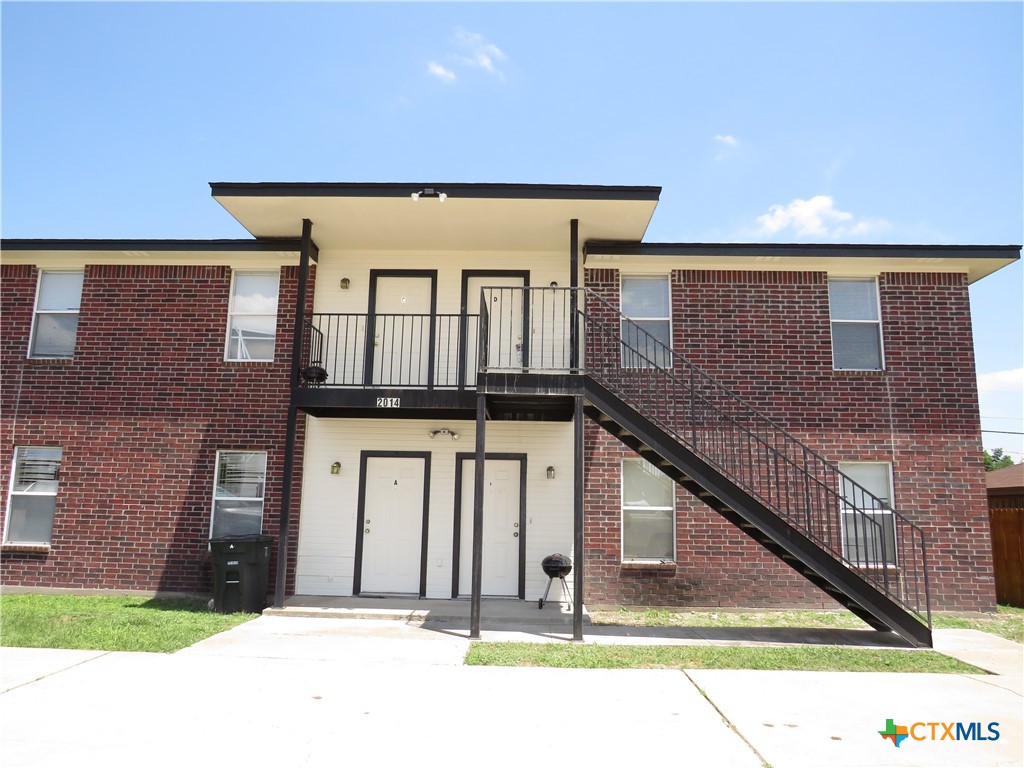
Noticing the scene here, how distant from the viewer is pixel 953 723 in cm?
475

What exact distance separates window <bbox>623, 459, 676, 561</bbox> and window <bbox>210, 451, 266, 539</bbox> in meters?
5.17

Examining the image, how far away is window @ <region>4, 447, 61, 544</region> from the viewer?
31.9ft

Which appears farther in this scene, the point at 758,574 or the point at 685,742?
the point at 758,574

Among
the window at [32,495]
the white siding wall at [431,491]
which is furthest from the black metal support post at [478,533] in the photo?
the window at [32,495]

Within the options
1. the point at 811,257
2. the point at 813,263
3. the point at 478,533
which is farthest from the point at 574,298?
the point at 813,263

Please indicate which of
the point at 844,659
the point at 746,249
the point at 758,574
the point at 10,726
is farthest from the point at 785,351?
the point at 10,726

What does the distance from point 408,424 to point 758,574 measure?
5280mm

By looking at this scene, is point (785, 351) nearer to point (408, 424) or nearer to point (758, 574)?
point (758, 574)

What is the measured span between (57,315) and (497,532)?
752cm

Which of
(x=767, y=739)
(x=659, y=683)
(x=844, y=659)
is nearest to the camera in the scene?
(x=767, y=739)

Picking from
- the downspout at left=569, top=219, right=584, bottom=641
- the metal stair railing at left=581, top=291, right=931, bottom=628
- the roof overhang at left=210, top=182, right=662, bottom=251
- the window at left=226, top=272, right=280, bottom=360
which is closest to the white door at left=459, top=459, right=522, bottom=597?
the downspout at left=569, top=219, right=584, bottom=641

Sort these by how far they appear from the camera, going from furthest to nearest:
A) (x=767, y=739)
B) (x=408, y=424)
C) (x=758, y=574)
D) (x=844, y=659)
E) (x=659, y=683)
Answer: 1. (x=408, y=424)
2. (x=758, y=574)
3. (x=844, y=659)
4. (x=659, y=683)
5. (x=767, y=739)

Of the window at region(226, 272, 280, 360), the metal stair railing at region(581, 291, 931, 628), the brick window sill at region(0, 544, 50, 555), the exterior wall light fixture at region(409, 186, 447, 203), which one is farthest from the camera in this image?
the window at region(226, 272, 280, 360)

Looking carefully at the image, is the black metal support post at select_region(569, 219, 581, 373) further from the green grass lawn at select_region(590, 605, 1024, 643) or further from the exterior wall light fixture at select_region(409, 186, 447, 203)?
the green grass lawn at select_region(590, 605, 1024, 643)
